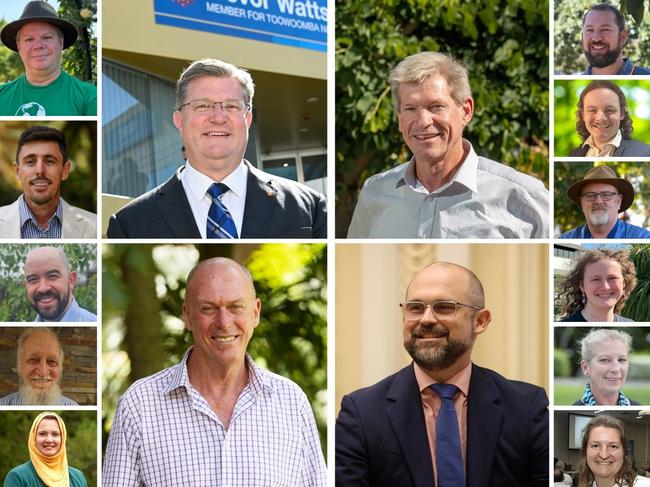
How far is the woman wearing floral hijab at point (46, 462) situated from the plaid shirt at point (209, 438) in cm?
22

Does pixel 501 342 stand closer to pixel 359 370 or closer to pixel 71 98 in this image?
pixel 359 370

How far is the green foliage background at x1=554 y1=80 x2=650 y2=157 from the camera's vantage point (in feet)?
18.2

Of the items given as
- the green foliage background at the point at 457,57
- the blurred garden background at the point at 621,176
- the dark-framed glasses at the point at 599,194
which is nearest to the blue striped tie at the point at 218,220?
the green foliage background at the point at 457,57

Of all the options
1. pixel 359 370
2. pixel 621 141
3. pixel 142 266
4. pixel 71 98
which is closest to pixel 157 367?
pixel 142 266

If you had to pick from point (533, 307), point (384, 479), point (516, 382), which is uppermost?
point (533, 307)

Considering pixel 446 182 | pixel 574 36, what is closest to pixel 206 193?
pixel 446 182

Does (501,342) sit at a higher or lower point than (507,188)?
lower

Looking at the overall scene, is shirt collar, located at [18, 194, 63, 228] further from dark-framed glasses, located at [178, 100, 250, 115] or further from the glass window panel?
the glass window panel

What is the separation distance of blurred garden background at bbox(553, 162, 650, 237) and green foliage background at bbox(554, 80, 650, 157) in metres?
0.09

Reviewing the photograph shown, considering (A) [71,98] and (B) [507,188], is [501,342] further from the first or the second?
(A) [71,98]

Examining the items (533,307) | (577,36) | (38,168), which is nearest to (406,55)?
(577,36)

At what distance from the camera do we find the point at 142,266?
5.43 meters

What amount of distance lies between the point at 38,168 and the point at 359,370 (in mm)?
1691

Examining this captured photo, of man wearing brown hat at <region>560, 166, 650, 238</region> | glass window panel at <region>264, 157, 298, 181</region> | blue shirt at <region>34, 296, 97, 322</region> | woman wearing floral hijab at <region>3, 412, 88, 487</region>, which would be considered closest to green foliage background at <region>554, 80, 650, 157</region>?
Result: man wearing brown hat at <region>560, 166, 650, 238</region>
